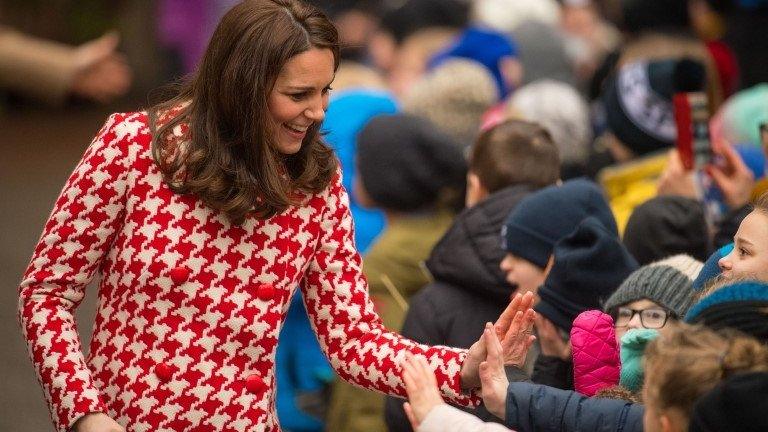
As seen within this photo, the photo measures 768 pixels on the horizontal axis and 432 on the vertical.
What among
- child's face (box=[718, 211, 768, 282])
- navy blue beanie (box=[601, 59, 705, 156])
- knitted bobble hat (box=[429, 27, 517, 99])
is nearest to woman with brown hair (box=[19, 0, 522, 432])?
child's face (box=[718, 211, 768, 282])

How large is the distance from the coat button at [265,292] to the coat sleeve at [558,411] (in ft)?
2.12

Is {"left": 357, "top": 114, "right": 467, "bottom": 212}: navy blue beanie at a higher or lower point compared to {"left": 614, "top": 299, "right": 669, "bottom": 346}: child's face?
higher

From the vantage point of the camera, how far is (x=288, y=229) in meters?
3.58

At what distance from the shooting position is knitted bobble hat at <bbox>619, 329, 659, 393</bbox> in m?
3.54

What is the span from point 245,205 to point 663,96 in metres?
3.23

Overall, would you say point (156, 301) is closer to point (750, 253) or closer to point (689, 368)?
point (689, 368)

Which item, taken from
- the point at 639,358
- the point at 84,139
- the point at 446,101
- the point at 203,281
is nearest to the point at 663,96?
the point at 446,101

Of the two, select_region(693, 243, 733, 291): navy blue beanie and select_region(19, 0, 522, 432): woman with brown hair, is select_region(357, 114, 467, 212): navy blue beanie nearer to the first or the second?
select_region(693, 243, 733, 291): navy blue beanie

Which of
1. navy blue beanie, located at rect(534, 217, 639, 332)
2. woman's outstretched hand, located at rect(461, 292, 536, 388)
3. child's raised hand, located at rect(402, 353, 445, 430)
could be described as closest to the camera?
child's raised hand, located at rect(402, 353, 445, 430)

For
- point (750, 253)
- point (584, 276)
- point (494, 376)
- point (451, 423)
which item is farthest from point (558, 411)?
point (584, 276)

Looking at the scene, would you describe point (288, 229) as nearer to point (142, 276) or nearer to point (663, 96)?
point (142, 276)

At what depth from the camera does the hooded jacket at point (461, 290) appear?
15.1 feet

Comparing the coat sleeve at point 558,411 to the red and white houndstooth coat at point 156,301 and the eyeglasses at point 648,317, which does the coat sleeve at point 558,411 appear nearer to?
the red and white houndstooth coat at point 156,301

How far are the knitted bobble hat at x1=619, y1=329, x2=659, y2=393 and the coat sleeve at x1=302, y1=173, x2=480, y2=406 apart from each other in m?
0.48
